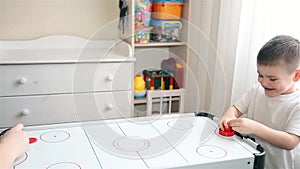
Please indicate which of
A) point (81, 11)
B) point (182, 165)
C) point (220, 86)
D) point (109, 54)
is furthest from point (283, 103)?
point (81, 11)

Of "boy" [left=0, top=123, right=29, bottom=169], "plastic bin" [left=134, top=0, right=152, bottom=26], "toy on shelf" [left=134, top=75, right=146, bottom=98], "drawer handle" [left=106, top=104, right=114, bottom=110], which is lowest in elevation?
"drawer handle" [left=106, top=104, right=114, bottom=110]

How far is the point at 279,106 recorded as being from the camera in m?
1.23

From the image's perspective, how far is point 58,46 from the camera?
208 cm

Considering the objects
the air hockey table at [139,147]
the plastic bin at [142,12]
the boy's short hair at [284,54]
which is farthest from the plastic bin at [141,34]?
the boy's short hair at [284,54]

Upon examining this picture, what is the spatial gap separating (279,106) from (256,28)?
50 cm

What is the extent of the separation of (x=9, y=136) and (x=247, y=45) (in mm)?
1193

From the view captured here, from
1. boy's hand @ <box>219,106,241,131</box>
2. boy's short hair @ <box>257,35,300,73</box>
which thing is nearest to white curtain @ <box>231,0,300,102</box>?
boy's short hair @ <box>257,35,300,73</box>

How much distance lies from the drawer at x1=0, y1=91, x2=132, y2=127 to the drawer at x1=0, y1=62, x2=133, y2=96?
35 millimetres

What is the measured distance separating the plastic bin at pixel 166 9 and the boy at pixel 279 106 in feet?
2.96

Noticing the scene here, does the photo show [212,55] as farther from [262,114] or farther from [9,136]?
[9,136]

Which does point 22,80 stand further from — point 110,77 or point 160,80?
point 160,80

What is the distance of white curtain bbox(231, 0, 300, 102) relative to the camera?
1414mm

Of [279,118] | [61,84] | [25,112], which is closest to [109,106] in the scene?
[61,84]

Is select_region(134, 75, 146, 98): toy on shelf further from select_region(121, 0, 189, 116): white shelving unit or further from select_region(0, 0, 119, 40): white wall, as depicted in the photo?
select_region(0, 0, 119, 40): white wall
